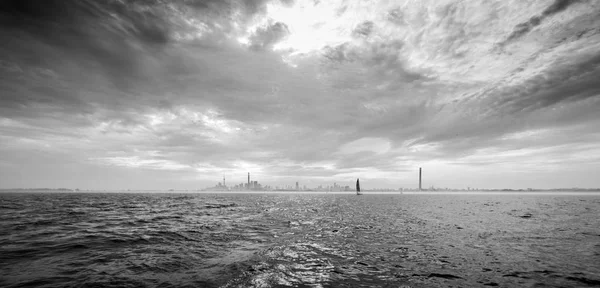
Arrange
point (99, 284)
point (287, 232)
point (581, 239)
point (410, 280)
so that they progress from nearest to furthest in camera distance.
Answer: point (99, 284) < point (410, 280) < point (581, 239) < point (287, 232)

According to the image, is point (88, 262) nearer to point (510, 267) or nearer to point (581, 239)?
point (510, 267)

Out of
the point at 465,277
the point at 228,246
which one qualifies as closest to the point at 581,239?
the point at 465,277

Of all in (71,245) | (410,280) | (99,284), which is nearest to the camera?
(99,284)

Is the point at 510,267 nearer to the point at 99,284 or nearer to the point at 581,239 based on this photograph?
the point at 581,239

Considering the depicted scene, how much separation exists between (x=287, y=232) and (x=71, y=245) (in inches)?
656

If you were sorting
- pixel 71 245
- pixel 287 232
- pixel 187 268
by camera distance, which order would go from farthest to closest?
pixel 287 232, pixel 71 245, pixel 187 268

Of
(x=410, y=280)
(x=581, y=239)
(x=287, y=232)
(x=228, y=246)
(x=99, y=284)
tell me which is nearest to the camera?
(x=99, y=284)

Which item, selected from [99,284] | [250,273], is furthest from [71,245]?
[250,273]

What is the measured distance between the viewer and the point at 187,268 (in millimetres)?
13250

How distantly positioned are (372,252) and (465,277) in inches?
235

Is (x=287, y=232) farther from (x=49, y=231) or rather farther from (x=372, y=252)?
(x=49, y=231)

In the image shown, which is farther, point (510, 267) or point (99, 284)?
point (510, 267)

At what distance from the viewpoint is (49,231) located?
70.4ft

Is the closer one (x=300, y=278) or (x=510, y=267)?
(x=300, y=278)
